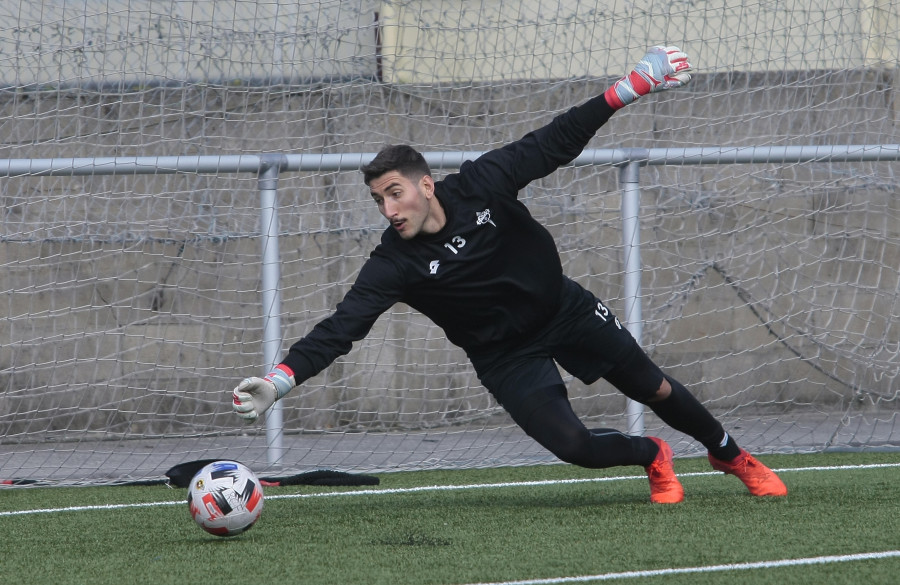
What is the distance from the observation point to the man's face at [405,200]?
4.45m

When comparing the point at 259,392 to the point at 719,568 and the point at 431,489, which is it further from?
the point at 431,489

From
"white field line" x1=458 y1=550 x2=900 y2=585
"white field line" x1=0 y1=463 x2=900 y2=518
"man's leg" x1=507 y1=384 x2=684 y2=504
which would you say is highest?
"man's leg" x1=507 y1=384 x2=684 y2=504

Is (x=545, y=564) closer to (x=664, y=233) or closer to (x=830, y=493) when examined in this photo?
(x=830, y=493)

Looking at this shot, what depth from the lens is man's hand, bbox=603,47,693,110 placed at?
4488 mm

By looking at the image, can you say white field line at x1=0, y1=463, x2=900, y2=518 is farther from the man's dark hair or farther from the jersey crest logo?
the man's dark hair

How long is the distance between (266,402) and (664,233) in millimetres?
4960

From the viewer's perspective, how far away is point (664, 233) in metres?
8.38

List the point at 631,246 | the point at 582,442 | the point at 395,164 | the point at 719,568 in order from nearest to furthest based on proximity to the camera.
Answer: the point at 719,568 → the point at 395,164 → the point at 582,442 → the point at 631,246

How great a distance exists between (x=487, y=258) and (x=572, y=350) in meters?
0.60

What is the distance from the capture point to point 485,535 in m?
4.29

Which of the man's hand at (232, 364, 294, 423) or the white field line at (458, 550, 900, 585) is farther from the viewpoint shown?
the man's hand at (232, 364, 294, 423)

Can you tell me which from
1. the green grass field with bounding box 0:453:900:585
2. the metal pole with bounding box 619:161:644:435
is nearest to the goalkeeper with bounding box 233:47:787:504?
the green grass field with bounding box 0:453:900:585

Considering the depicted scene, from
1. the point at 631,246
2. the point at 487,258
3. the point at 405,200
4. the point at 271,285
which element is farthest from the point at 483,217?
the point at 631,246

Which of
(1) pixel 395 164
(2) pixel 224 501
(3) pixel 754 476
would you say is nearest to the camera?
(2) pixel 224 501
